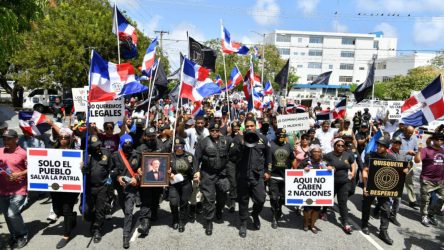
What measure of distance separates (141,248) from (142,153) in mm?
1561

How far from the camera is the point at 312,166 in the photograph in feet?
21.3

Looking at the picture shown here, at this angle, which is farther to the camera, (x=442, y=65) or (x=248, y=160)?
(x=442, y=65)

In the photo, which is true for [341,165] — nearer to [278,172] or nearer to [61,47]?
[278,172]

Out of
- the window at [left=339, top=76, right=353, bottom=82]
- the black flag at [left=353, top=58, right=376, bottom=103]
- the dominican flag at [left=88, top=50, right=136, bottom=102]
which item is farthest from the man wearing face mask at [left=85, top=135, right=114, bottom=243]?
the window at [left=339, top=76, right=353, bottom=82]

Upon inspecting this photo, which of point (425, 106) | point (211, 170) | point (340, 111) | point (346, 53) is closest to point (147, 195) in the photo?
point (211, 170)

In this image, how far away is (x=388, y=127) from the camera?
10.2 m

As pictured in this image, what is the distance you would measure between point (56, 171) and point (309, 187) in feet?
14.5

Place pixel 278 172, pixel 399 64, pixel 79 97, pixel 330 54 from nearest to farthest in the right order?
pixel 278 172, pixel 79 97, pixel 399 64, pixel 330 54

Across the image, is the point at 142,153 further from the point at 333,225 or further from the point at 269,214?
the point at 333,225

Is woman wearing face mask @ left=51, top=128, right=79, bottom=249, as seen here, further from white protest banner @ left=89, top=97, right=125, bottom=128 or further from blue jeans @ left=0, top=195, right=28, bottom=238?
white protest banner @ left=89, top=97, right=125, bottom=128

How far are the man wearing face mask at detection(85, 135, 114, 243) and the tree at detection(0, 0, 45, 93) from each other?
3584mm

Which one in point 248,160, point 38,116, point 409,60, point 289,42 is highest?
point 289,42

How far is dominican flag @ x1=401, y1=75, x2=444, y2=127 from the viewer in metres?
6.78

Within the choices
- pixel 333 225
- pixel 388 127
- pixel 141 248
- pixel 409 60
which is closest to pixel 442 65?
pixel 409 60
